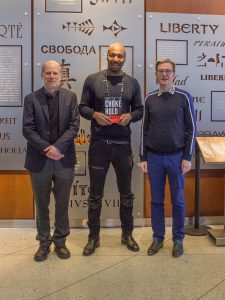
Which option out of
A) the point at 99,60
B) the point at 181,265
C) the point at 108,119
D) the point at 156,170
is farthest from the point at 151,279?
the point at 99,60

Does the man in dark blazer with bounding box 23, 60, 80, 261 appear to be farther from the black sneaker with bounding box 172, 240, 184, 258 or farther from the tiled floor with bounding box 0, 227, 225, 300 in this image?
the black sneaker with bounding box 172, 240, 184, 258

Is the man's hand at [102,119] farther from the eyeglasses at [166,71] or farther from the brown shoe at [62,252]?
the brown shoe at [62,252]

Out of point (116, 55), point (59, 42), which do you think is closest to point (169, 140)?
point (116, 55)

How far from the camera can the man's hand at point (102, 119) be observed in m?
3.25

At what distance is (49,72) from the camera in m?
3.11

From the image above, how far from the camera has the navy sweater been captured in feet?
10.6

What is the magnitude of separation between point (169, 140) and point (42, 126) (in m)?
1.00

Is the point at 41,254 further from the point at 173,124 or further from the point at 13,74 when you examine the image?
the point at 13,74

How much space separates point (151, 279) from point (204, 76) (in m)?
2.19

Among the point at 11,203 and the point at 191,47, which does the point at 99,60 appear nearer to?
the point at 191,47

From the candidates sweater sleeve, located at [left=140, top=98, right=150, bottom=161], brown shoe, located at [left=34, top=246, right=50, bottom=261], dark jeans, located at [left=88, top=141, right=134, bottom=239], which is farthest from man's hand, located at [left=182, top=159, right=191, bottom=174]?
brown shoe, located at [left=34, top=246, right=50, bottom=261]

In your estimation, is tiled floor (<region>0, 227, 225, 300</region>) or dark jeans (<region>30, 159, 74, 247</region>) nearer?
tiled floor (<region>0, 227, 225, 300</region>)

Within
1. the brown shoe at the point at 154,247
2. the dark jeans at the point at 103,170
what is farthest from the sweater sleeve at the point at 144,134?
the brown shoe at the point at 154,247

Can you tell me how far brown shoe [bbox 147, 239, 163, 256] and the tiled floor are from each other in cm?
5
